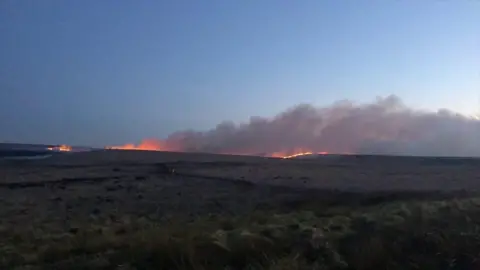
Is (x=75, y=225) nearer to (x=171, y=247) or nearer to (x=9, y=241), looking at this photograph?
(x=9, y=241)

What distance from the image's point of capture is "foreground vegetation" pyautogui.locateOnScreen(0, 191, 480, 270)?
12.2m

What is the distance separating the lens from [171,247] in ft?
42.8

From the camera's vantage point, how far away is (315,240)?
1384 cm

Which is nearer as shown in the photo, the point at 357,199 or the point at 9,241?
the point at 9,241

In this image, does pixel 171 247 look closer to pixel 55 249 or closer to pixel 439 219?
pixel 55 249

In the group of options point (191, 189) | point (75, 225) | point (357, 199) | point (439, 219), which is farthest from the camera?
point (191, 189)

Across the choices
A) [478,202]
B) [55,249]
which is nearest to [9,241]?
[55,249]

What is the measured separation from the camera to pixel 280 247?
44.6 ft

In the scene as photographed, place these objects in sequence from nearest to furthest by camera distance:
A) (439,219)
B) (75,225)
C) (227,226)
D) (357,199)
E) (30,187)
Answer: (439,219), (227,226), (75,225), (357,199), (30,187)

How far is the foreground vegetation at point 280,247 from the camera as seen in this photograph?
480 inches

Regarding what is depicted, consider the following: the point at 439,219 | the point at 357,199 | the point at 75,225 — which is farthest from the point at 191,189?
the point at 439,219

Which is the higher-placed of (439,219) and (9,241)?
(439,219)

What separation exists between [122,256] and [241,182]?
108ft

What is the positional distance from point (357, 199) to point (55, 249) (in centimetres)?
2144
